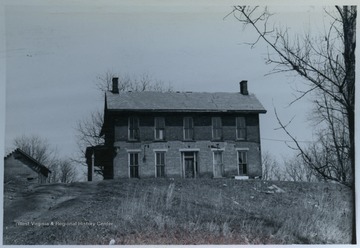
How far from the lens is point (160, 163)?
31.4 ft

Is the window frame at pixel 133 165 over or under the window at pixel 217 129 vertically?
under

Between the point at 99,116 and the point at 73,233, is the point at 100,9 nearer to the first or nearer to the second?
the point at 99,116

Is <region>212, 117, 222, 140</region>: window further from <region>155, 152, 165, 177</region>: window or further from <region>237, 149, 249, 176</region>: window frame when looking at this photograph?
<region>155, 152, 165, 177</region>: window

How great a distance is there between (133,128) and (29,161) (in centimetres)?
152

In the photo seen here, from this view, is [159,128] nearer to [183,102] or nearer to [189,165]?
[183,102]

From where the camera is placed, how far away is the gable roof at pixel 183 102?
9.35 metres

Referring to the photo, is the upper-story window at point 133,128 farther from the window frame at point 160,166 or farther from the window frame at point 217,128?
the window frame at point 217,128

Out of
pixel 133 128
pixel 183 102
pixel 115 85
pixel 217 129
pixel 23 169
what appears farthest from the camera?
pixel 217 129

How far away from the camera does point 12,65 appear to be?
8.86 meters

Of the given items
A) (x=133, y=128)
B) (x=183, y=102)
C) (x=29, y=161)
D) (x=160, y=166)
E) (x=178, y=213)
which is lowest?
(x=178, y=213)

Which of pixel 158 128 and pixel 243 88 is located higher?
pixel 243 88

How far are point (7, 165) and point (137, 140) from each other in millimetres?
1860

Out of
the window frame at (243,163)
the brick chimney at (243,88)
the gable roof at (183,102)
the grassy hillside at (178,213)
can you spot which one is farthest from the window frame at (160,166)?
the brick chimney at (243,88)

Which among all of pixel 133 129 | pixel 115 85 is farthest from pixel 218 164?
pixel 115 85
